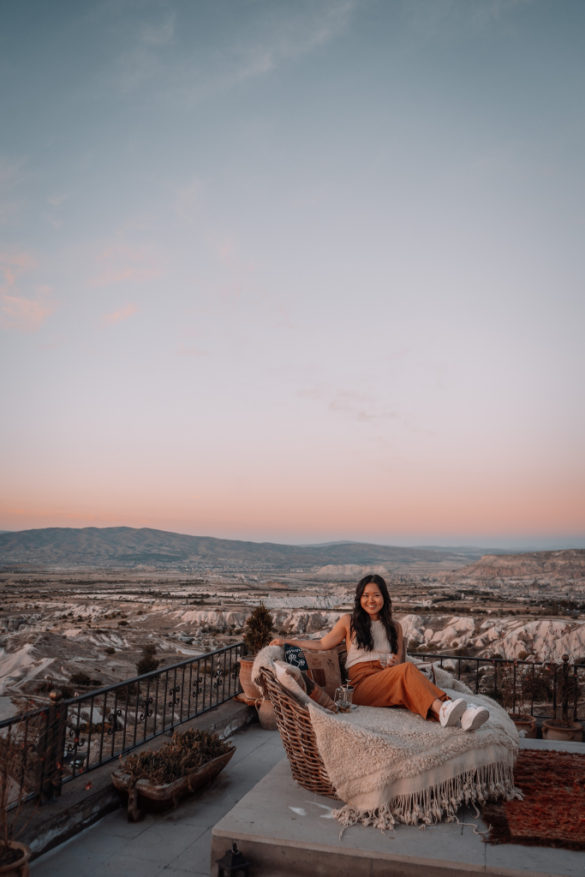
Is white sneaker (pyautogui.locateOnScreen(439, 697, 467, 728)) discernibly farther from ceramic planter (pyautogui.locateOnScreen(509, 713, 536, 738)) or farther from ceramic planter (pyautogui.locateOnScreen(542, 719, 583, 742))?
ceramic planter (pyautogui.locateOnScreen(542, 719, 583, 742))

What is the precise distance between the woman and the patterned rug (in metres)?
0.51

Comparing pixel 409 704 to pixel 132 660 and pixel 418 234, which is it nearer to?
pixel 418 234

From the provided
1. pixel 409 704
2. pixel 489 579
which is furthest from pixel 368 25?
pixel 489 579

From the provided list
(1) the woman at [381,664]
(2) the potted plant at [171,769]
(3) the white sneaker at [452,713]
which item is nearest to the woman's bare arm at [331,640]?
(1) the woman at [381,664]

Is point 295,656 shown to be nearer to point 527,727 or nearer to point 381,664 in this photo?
point 381,664

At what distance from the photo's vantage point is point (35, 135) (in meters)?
10.4

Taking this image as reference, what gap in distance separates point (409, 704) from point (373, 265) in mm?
11849

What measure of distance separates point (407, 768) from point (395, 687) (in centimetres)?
75

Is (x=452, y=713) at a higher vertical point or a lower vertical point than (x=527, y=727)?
higher

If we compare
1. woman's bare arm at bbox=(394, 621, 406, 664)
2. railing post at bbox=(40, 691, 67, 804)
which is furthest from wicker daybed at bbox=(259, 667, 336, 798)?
railing post at bbox=(40, 691, 67, 804)

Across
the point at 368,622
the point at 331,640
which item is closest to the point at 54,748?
the point at 331,640

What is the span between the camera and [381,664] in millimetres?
4512

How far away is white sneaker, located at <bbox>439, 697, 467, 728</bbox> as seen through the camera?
3.62 m

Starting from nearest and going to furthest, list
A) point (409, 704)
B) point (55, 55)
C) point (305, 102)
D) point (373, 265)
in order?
point (409, 704), point (55, 55), point (305, 102), point (373, 265)
